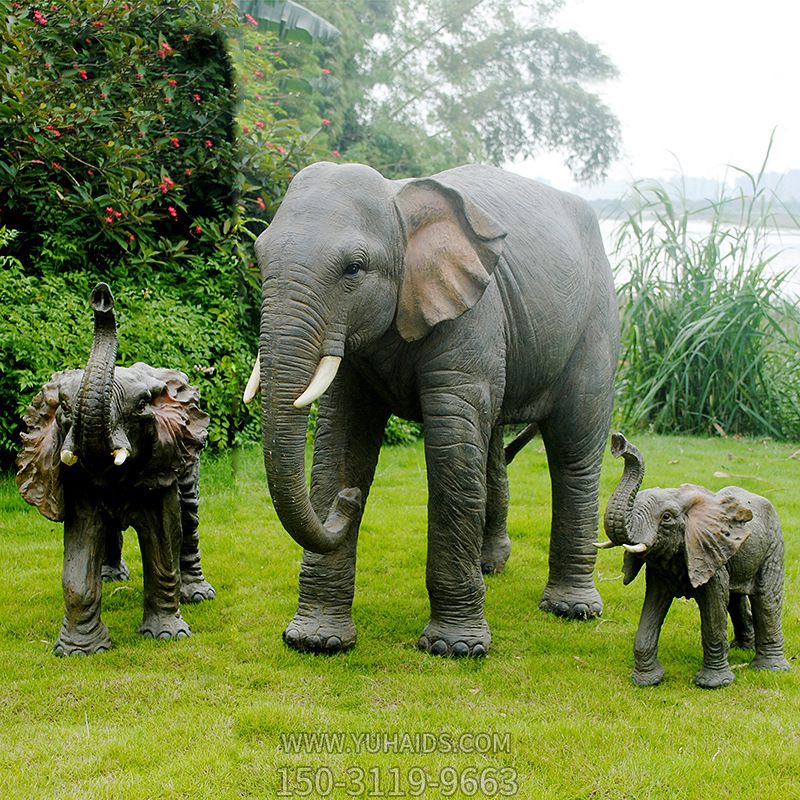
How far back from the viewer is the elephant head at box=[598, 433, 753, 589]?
13.7ft

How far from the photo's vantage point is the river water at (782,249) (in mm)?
12148

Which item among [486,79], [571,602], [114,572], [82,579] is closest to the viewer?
[82,579]

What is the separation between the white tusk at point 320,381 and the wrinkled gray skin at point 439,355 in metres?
0.03

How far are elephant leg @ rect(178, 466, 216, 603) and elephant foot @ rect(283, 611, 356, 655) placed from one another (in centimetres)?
89

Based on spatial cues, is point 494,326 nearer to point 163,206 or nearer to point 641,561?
point 641,561

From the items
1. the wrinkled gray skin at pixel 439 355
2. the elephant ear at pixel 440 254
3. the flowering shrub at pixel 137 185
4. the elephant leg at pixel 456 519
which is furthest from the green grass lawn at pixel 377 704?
the flowering shrub at pixel 137 185

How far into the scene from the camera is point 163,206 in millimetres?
9969

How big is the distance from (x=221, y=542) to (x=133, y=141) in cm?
400

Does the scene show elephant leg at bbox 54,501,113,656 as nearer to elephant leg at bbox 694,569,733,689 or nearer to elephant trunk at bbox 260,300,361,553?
elephant trunk at bbox 260,300,361,553

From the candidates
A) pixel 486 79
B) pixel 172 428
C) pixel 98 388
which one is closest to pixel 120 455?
pixel 98 388

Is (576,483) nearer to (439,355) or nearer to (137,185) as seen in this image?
(439,355)

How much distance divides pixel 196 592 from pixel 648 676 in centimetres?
256

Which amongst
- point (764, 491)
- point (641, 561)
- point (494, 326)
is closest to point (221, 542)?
point (494, 326)

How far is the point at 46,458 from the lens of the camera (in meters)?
4.71
